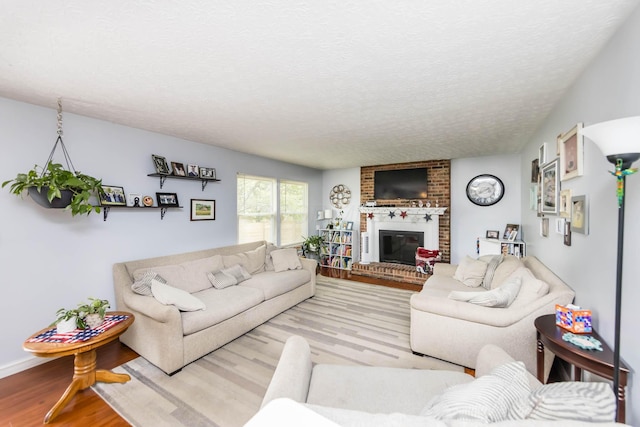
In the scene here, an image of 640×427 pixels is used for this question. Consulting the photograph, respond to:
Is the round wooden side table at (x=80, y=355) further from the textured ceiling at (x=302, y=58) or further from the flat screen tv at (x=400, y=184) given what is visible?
the flat screen tv at (x=400, y=184)

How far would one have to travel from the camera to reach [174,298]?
2.47 meters

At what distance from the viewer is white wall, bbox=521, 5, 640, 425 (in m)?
1.27

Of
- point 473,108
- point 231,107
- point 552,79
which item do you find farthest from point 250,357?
point 552,79

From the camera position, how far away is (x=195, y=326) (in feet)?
8.02

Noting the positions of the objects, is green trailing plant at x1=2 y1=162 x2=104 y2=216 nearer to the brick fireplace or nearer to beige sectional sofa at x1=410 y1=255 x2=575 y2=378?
beige sectional sofa at x1=410 y1=255 x2=575 y2=378

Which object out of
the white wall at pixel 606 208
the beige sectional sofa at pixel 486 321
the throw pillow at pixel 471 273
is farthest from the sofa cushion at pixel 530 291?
the throw pillow at pixel 471 273

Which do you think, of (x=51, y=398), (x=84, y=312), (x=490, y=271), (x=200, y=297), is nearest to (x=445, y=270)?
(x=490, y=271)

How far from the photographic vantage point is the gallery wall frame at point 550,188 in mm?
2375

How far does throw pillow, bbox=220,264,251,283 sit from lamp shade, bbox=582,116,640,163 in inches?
141

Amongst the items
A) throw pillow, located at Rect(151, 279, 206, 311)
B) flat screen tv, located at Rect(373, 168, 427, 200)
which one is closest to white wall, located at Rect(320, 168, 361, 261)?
flat screen tv, located at Rect(373, 168, 427, 200)

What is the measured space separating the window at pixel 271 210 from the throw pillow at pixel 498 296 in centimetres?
354

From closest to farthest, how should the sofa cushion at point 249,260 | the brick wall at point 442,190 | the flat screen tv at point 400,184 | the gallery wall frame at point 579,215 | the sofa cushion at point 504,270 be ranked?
the gallery wall frame at point 579,215
the sofa cushion at point 504,270
the sofa cushion at point 249,260
the brick wall at point 442,190
the flat screen tv at point 400,184

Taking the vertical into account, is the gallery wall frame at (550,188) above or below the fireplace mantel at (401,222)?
above

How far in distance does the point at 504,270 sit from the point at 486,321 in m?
1.06
